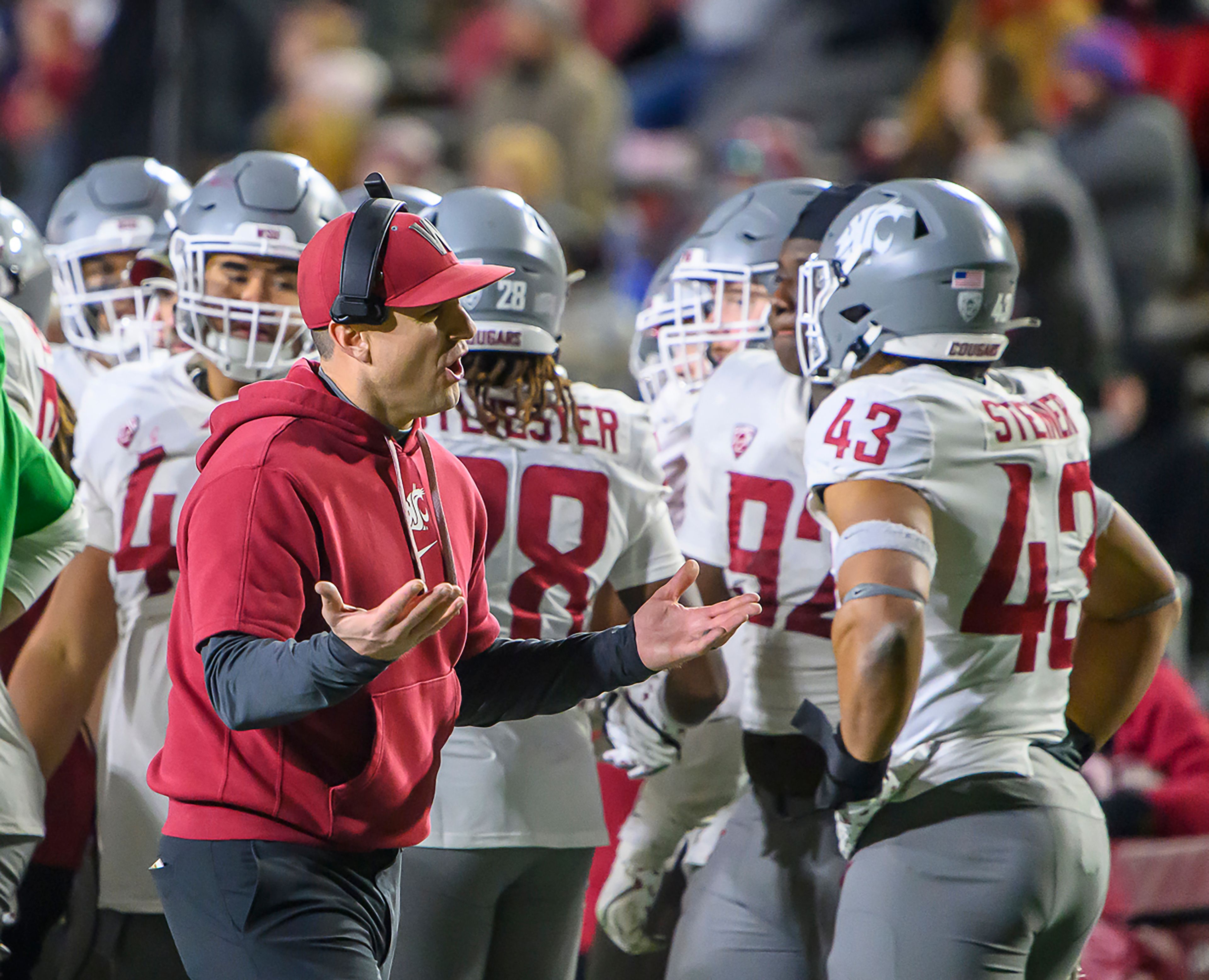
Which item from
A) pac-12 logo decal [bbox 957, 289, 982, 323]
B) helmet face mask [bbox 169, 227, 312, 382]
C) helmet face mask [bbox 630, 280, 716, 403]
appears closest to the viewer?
pac-12 logo decal [bbox 957, 289, 982, 323]

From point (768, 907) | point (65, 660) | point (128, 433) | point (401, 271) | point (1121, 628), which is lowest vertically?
point (768, 907)

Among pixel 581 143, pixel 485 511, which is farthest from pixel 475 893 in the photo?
pixel 581 143

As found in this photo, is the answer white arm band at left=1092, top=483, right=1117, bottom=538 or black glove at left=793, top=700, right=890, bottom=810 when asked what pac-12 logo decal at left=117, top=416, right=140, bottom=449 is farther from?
white arm band at left=1092, top=483, right=1117, bottom=538

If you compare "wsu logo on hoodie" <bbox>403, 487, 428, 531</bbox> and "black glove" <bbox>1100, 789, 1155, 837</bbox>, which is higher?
"wsu logo on hoodie" <bbox>403, 487, 428, 531</bbox>

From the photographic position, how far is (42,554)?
3.48 metres

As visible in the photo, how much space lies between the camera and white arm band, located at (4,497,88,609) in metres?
3.45

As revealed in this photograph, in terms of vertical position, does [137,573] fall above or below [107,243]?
below

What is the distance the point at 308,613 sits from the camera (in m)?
2.51

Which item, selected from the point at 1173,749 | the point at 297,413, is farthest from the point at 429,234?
the point at 1173,749

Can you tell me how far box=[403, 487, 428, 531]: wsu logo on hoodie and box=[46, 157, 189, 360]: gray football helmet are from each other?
7.52 ft

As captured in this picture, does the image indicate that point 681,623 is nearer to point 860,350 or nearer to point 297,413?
point 297,413

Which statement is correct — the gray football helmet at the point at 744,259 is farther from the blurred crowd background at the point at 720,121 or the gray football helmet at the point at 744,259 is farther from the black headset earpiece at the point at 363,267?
the blurred crowd background at the point at 720,121

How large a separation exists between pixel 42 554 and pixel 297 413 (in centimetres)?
118

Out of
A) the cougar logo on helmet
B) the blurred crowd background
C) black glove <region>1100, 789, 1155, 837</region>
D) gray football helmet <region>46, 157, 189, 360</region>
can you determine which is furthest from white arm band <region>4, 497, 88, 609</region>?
the blurred crowd background
